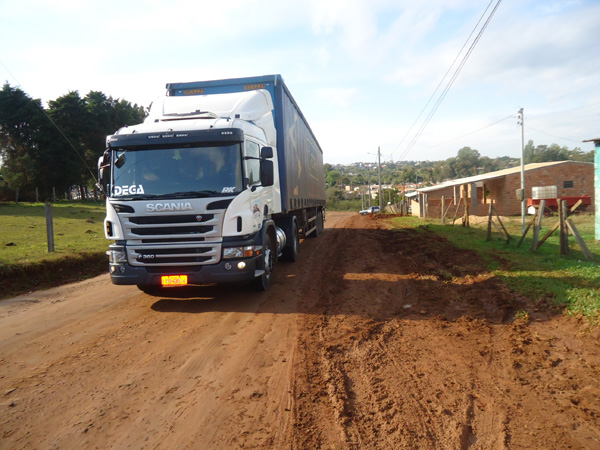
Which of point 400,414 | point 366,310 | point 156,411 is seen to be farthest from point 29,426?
point 366,310

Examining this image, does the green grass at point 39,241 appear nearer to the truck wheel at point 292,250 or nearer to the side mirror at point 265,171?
the truck wheel at point 292,250

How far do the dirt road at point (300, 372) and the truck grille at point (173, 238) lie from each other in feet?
2.85

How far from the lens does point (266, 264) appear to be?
24.8 feet

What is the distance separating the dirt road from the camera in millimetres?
3061

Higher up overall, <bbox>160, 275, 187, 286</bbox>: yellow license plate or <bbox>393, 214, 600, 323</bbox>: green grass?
<bbox>160, 275, 187, 286</bbox>: yellow license plate

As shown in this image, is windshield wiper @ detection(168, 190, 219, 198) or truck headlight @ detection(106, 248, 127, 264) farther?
truck headlight @ detection(106, 248, 127, 264)

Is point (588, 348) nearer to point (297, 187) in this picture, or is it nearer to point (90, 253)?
point (297, 187)

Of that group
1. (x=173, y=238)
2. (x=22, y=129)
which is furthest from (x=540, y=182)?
(x=22, y=129)

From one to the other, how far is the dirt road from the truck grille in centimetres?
87

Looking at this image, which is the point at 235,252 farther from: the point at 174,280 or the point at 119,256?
the point at 119,256

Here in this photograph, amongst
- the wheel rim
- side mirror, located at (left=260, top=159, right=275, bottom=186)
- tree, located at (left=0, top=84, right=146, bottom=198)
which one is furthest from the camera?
tree, located at (left=0, top=84, right=146, bottom=198)

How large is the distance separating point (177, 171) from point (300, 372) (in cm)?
397

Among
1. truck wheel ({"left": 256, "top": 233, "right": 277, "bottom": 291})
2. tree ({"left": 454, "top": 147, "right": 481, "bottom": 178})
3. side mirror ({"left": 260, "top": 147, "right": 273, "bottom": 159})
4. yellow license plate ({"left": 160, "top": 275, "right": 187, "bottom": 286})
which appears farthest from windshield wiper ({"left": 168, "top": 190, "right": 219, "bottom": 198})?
tree ({"left": 454, "top": 147, "right": 481, "bottom": 178})

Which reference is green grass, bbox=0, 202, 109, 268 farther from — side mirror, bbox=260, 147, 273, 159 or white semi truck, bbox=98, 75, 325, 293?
side mirror, bbox=260, 147, 273, 159
